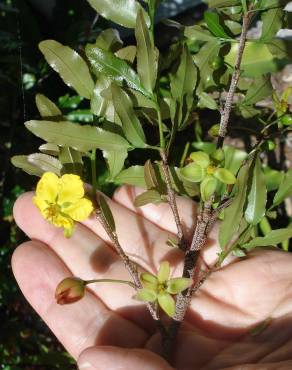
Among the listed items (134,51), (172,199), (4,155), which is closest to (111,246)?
(172,199)

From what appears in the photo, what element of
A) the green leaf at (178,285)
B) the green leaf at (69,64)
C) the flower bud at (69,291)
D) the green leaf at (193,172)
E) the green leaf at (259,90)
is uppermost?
the green leaf at (69,64)

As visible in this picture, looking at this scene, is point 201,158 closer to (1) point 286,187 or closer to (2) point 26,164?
(1) point 286,187

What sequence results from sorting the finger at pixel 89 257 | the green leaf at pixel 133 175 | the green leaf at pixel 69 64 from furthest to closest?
the finger at pixel 89 257 → the green leaf at pixel 133 175 → the green leaf at pixel 69 64

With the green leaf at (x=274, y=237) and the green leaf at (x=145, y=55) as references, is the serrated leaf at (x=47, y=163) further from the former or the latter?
the green leaf at (x=274, y=237)

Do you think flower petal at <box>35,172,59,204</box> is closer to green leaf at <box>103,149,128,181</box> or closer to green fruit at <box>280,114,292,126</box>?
green leaf at <box>103,149,128,181</box>

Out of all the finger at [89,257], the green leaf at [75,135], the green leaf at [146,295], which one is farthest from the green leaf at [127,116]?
the finger at [89,257]

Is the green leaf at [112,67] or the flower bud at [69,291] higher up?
the green leaf at [112,67]

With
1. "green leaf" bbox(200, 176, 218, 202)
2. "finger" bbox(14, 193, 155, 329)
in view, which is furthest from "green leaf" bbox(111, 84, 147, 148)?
"finger" bbox(14, 193, 155, 329)
